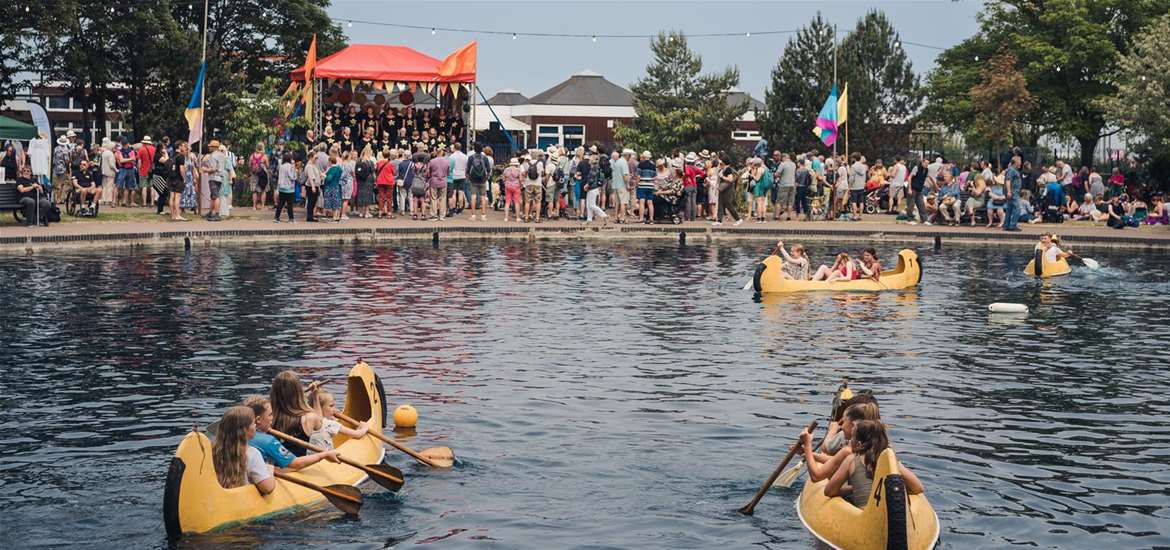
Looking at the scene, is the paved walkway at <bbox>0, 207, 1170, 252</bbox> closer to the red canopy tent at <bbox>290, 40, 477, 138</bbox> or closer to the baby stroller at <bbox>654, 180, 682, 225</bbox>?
the baby stroller at <bbox>654, 180, 682, 225</bbox>

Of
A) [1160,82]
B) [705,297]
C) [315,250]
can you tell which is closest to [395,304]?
[705,297]

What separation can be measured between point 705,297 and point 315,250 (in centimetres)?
1108

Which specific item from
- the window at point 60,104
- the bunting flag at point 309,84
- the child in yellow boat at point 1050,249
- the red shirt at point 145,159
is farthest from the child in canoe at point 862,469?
the window at point 60,104

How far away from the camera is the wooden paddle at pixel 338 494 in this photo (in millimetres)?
10992

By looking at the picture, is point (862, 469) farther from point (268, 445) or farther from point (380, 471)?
point (268, 445)

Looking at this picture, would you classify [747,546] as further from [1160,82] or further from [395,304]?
[1160,82]

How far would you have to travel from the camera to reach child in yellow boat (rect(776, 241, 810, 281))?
25234 millimetres

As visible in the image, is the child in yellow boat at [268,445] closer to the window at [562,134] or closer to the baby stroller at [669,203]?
the baby stroller at [669,203]

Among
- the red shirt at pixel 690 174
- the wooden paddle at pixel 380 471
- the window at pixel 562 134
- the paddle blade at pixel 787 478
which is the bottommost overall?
the paddle blade at pixel 787 478

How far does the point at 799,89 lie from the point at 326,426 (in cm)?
6198

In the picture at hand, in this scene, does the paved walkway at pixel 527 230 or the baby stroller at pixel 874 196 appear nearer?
the paved walkway at pixel 527 230

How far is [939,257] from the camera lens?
32312mm

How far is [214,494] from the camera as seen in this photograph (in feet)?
33.8

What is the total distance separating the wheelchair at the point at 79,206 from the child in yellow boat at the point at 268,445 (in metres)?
26.1
